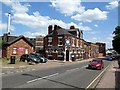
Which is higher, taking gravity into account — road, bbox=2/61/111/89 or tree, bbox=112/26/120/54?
tree, bbox=112/26/120/54

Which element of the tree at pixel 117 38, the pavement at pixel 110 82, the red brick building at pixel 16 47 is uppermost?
the tree at pixel 117 38

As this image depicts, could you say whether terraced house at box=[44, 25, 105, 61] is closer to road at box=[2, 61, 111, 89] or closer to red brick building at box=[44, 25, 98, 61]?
red brick building at box=[44, 25, 98, 61]

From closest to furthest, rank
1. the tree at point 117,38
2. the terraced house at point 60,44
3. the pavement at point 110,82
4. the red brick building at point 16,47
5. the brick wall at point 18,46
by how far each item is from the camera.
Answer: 1. the pavement at point 110,82
2. the red brick building at point 16,47
3. the brick wall at point 18,46
4. the terraced house at point 60,44
5. the tree at point 117,38

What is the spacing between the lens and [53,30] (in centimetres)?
6781

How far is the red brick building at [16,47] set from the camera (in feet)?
171

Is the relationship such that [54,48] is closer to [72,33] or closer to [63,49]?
[63,49]

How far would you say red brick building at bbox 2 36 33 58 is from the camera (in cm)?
5212

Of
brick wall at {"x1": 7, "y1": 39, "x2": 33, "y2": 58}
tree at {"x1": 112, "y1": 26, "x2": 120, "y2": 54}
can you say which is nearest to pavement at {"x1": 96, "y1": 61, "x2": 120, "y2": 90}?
brick wall at {"x1": 7, "y1": 39, "x2": 33, "y2": 58}

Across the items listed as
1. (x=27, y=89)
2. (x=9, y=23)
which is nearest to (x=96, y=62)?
(x=27, y=89)

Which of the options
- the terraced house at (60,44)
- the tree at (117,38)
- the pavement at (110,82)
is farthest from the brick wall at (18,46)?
the tree at (117,38)

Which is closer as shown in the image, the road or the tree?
the road

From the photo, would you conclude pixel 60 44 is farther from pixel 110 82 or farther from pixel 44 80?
pixel 110 82

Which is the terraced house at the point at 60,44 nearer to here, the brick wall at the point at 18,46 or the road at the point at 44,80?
the brick wall at the point at 18,46

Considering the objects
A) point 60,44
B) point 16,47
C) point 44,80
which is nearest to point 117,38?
point 60,44
